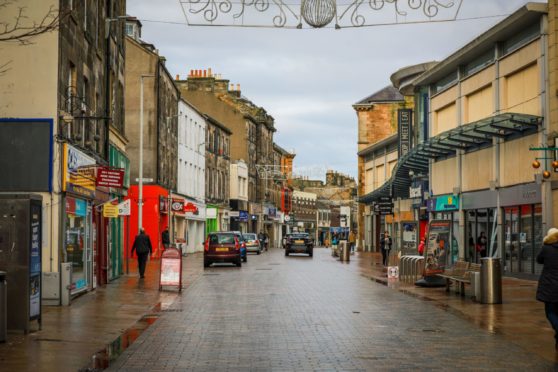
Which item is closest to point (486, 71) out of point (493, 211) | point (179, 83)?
point (493, 211)

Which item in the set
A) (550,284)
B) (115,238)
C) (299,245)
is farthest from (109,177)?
(299,245)

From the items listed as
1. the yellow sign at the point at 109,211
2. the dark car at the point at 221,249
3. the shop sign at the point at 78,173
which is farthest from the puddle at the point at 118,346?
the dark car at the point at 221,249

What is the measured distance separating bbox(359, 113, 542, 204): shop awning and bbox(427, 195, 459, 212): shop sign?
207 cm

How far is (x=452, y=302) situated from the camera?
21484 mm

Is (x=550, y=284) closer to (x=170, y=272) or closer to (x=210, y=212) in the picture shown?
(x=170, y=272)

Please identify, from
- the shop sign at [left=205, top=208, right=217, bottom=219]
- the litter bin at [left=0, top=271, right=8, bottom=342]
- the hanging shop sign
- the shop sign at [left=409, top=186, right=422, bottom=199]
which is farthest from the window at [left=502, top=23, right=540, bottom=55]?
the shop sign at [left=205, top=208, right=217, bottom=219]

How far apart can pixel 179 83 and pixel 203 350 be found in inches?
3138

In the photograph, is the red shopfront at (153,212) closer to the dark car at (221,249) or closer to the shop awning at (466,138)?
the dark car at (221,249)

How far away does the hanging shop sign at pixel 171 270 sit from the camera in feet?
82.0

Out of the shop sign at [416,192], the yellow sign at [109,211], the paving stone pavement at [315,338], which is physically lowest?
the paving stone pavement at [315,338]

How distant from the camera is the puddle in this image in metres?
11.5

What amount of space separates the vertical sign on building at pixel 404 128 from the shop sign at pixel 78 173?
3420 cm

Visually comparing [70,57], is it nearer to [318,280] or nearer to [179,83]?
[318,280]

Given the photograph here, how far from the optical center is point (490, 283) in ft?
68.0
